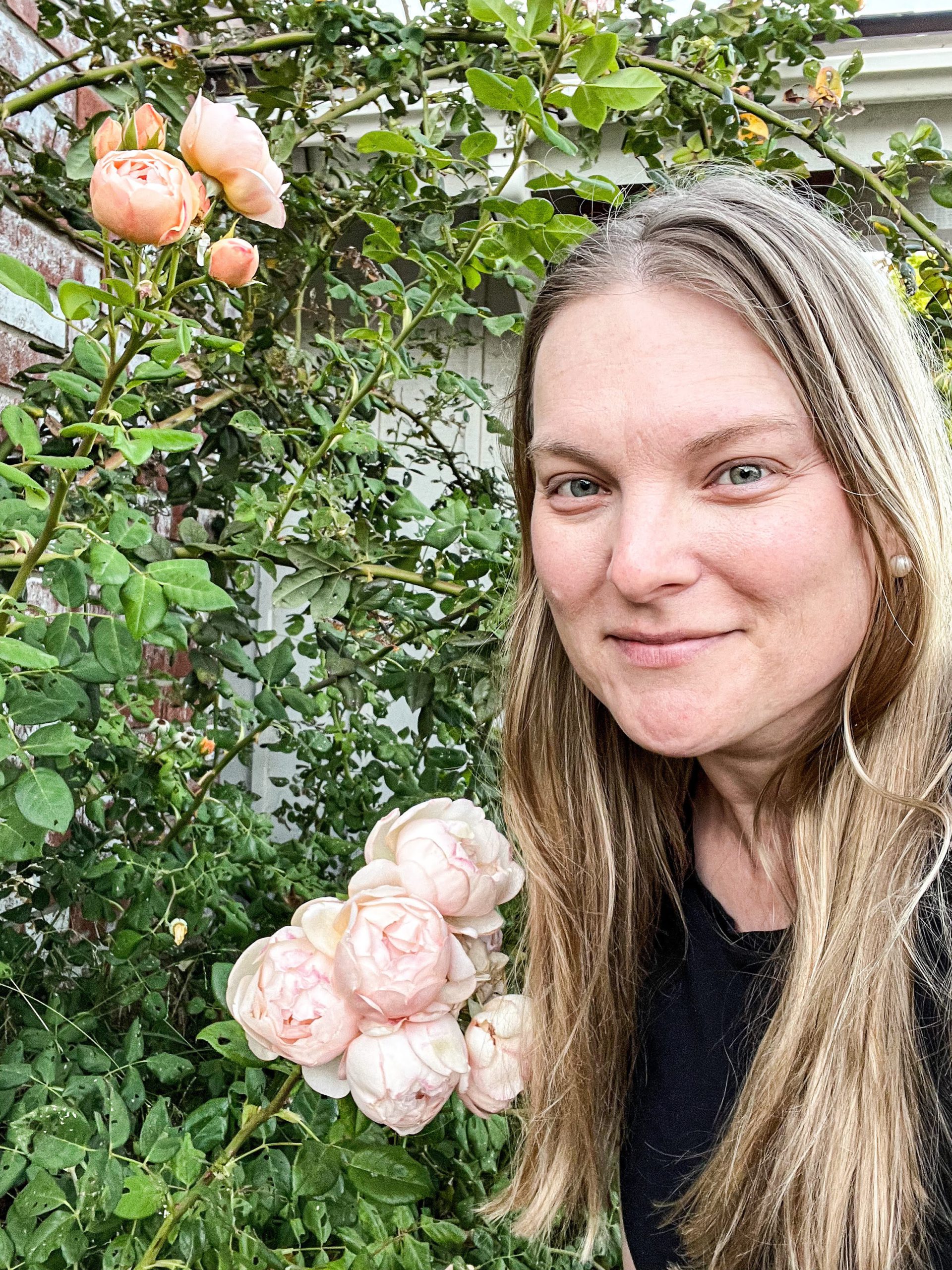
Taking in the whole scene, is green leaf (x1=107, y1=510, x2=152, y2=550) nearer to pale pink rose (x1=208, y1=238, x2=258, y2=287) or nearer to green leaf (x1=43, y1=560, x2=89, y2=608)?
green leaf (x1=43, y1=560, x2=89, y2=608)

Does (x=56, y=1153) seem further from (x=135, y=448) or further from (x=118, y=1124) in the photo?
(x=135, y=448)

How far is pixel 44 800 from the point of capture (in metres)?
0.75

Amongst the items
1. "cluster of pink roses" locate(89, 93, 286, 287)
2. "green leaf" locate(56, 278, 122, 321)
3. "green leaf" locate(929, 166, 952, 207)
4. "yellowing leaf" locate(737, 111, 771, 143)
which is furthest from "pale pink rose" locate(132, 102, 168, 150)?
"green leaf" locate(929, 166, 952, 207)

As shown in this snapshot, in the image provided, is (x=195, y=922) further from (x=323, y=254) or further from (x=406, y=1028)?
(x=323, y=254)

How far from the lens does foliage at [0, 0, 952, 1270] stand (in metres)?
0.80

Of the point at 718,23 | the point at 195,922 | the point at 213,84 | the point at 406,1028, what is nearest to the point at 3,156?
the point at 213,84

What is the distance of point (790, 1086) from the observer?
35.6 inches

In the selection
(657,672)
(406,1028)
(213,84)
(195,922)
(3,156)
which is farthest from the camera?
(213,84)

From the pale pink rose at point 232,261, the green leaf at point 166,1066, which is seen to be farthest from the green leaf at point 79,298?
the green leaf at point 166,1066

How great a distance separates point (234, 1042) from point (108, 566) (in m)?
0.39

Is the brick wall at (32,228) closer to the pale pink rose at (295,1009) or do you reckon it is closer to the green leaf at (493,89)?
the green leaf at (493,89)

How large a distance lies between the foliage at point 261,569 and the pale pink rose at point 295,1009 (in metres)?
0.06

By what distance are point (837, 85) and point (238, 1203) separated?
1.51 metres

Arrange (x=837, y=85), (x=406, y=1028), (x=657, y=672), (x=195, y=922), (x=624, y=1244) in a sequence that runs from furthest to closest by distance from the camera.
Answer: (x=837, y=85)
(x=195, y=922)
(x=624, y=1244)
(x=657, y=672)
(x=406, y=1028)
